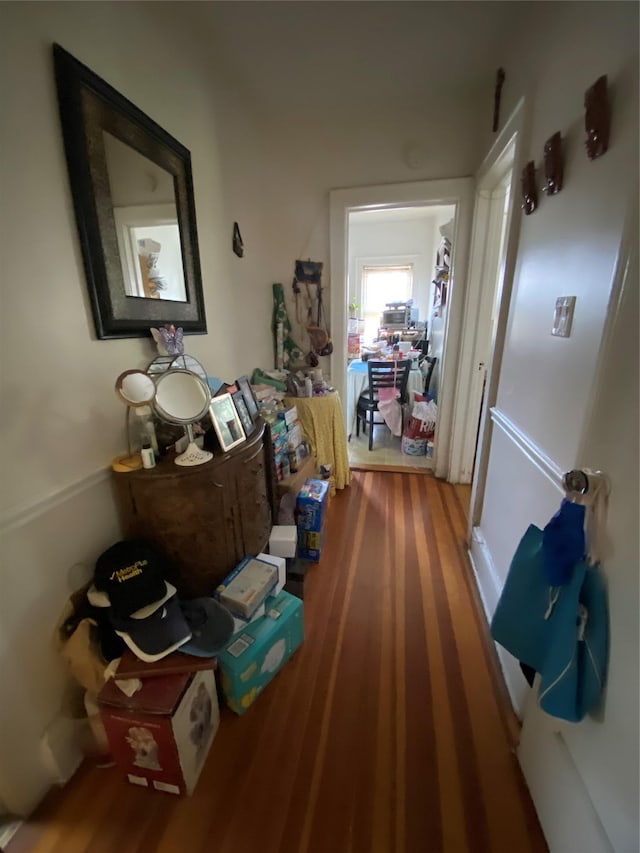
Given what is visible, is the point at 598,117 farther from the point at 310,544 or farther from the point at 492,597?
the point at 310,544

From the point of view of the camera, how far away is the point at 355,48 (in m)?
1.63

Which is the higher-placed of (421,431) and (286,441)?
(286,441)

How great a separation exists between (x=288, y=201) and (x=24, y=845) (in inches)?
127

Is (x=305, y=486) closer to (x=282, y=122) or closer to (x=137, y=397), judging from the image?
(x=137, y=397)

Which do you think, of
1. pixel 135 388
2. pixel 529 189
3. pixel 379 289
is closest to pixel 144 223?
pixel 135 388

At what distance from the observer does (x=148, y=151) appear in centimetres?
131

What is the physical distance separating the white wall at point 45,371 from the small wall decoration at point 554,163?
1.48m

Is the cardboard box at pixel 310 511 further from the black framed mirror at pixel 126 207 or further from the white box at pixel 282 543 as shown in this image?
the black framed mirror at pixel 126 207

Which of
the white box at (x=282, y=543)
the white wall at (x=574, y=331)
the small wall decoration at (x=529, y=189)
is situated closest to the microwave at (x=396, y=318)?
the white wall at (x=574, y=331)

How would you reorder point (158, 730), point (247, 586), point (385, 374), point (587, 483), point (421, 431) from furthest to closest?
point (385, 374), point (421, 431), point (247, 586), point (158, 730), point (587, 483)

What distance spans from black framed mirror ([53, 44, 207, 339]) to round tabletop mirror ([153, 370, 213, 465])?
0.24 meters

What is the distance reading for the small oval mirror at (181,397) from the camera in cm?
120

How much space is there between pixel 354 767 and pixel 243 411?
133 centimetres

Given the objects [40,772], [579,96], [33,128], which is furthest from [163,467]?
[579,96]
